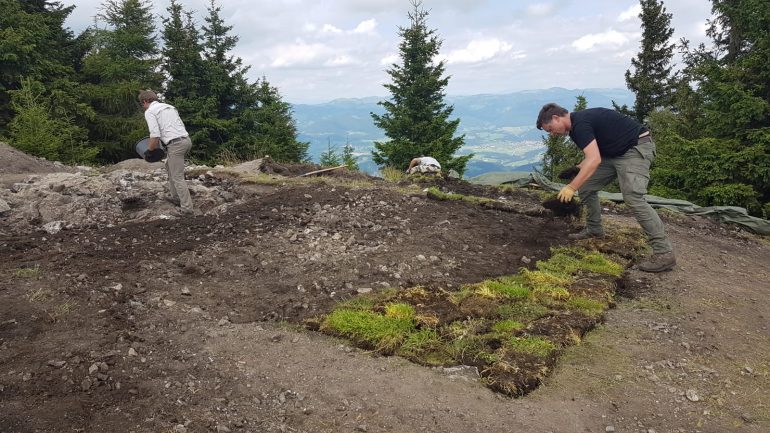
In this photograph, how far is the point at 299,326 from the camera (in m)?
4.49

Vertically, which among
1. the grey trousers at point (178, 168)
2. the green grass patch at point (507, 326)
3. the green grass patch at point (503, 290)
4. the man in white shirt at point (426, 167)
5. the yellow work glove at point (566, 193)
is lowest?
the green grass patch at point (507, 326)

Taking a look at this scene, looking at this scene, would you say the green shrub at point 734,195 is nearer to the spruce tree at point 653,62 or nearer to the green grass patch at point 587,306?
the green grass patch at point 587,306

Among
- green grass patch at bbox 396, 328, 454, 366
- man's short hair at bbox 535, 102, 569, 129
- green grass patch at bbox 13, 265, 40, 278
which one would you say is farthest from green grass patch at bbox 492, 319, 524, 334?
green grass patch at bbox 13, 265, 40, 278

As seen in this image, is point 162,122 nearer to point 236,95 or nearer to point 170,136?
point 170,136

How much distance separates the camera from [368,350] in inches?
159

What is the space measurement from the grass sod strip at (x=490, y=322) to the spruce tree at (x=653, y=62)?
29402 mm

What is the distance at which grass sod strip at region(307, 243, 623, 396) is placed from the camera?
12.4 feet

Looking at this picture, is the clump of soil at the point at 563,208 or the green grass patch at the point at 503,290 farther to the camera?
the clump of soil at the point at 563,208

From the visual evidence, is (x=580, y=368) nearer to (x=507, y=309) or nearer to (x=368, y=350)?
(x=507, y=309)

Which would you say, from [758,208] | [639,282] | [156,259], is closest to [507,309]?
[639,282]

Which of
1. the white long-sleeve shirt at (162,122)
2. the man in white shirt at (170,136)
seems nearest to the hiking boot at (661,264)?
the man in white shirt at (170,136)

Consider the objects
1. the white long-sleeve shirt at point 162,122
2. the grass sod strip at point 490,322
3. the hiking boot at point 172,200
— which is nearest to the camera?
the grass sod strip at point 490,322

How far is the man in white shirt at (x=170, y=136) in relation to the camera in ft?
25.1

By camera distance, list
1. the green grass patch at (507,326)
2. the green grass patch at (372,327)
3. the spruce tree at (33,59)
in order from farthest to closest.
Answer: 1. the spruce tree at (33,59)
2. the green grass patch at (507,326)
3. the green grass patch at (372,327)
